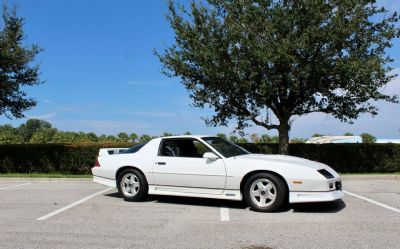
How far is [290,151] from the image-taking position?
54.9ft

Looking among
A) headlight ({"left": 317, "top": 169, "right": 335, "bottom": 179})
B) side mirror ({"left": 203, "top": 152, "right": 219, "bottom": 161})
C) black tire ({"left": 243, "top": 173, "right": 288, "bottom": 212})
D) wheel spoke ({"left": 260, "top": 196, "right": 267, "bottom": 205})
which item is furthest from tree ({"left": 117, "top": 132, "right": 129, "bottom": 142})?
headlight ({"left": 317, "top": 169, "right": 335, "bottom": 179})

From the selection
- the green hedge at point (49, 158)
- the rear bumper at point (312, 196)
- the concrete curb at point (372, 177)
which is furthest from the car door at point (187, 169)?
the green hedge at point (49, 158)

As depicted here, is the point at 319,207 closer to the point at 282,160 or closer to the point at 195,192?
the point at 282,160

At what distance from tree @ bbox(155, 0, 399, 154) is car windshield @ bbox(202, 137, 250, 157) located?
4761 mm

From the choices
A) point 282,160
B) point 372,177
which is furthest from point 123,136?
point 282,160

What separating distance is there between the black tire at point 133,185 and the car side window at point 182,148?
0.67m

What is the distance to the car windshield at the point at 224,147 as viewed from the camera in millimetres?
8953

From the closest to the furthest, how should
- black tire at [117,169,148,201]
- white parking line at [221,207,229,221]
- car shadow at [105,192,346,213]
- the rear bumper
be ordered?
white parking line at [221,207,229,221]
the rear bumper
car shadow at [105,192,346,213]
black tire at [117,169,148,201]

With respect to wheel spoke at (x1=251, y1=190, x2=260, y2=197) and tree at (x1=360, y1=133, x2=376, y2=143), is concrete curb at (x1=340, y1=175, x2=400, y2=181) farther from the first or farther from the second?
tree at (x1=360, y1=133, x2=376, y2=143)

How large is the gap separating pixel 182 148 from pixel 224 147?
86 centimetres

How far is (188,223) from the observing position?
733 centimetres

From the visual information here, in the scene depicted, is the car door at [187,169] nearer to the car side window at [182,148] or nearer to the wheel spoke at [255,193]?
the car side window at [182,148]

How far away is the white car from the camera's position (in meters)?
7.99

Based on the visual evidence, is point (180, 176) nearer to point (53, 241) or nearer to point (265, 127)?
point (53, 241)
